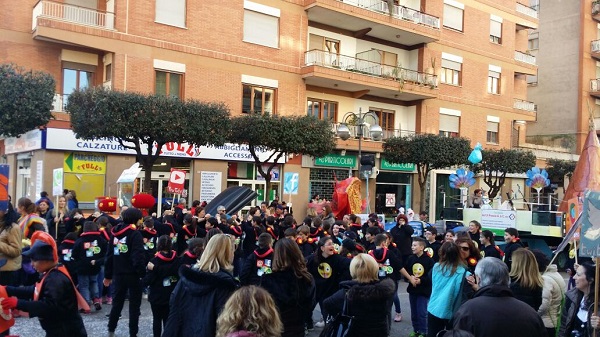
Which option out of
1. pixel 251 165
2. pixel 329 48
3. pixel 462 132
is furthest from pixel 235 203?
pixel 462 132

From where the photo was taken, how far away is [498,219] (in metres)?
16.0

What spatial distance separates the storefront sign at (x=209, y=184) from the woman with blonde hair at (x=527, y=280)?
17424 mm

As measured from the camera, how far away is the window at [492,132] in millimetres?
32597

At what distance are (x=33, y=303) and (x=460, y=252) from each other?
455 cm

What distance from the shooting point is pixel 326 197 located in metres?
25.9

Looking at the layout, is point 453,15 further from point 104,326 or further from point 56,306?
point 56,306

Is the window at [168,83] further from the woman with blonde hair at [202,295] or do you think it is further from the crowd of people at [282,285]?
the woman with blonde hair at [202,295]

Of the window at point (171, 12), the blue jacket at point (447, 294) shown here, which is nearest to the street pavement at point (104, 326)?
the blue jacket at point (447, 294)

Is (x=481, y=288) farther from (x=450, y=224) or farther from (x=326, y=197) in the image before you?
(x=326, y=197)

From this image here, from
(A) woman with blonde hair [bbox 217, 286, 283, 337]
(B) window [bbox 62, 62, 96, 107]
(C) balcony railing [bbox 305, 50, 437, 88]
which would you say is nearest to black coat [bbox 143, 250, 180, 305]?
(A) woman with blonde hair [bbox 217, 286, 283, 337]

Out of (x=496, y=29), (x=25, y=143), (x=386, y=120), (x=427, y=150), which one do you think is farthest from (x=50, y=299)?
(x=496, y=29)

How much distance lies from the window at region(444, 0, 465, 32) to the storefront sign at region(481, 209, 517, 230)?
16794 mm

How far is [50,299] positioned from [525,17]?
36.4 metres

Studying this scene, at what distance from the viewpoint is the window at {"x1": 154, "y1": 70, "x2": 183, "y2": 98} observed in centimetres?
2081
